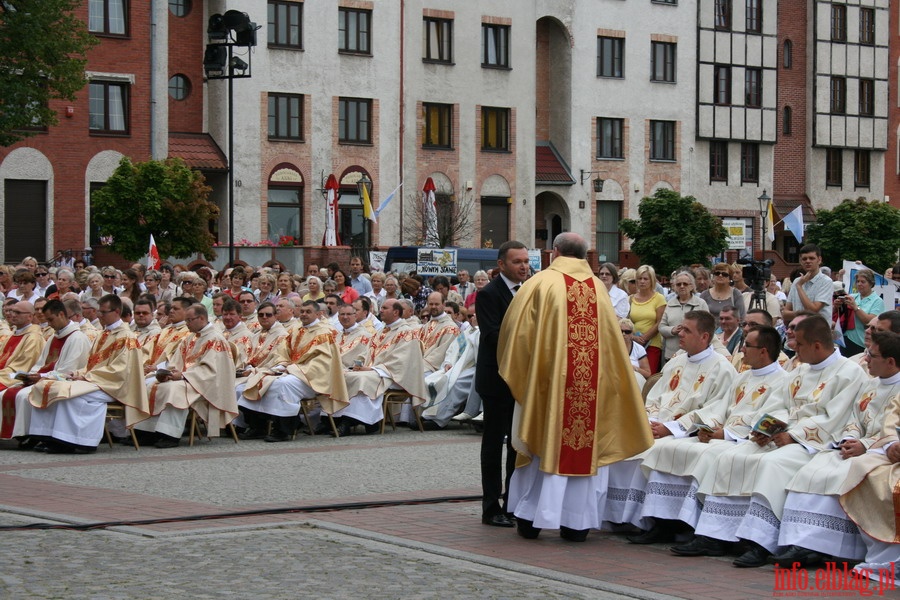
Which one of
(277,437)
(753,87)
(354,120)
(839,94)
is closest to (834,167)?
(839,94)

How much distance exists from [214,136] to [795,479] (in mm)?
38098

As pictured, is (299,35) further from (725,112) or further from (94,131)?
(725,112)

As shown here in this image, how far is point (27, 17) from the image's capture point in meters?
33.3

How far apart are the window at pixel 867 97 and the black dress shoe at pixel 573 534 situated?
55.0m

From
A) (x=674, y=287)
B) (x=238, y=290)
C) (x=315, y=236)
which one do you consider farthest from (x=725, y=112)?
(x=674, y=287)

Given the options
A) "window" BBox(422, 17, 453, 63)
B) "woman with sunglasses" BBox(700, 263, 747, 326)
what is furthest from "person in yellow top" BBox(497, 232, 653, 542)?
"window" BBox(422, 17, 453, 63)

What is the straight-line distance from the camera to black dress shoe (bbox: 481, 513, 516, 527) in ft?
34.6

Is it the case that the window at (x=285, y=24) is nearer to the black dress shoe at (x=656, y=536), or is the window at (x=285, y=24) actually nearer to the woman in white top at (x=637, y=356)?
the woman in white top at (x=637, y=356)

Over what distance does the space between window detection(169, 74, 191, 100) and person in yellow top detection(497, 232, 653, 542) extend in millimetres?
36974

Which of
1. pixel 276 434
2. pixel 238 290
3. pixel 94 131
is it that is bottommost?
pixel 276 434

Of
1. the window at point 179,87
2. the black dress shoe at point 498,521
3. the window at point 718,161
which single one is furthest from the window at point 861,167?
the black dress shoe at point 498,521

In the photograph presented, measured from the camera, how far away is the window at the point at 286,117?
1827 inches

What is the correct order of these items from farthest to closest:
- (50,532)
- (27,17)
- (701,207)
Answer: (701,207) < (27,17) < (50,532)

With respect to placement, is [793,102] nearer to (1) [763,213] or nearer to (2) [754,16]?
(2) [754,16]
